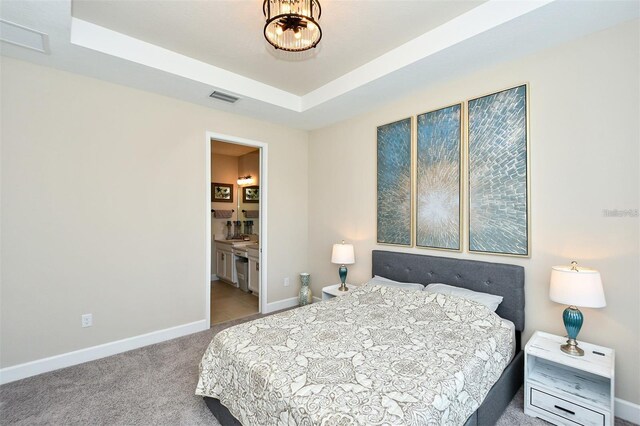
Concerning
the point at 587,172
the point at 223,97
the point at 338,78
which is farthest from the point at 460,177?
the point at 223,97

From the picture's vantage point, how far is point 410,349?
1.75 meters

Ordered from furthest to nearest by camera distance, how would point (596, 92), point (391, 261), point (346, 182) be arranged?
point (346, 182)
point (391, 261)
point (596, 92)

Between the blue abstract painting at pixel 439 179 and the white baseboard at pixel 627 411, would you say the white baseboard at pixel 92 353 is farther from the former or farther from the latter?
the white baseboard at pixel 627 411

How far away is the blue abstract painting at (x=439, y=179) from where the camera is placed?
2732 mm

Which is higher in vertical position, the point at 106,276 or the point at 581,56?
the point at 581,56

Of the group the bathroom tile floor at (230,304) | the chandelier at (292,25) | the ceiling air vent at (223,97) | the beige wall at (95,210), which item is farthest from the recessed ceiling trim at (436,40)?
the bathroom tile floor at (230,304)

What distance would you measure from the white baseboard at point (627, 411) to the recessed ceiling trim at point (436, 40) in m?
2.65

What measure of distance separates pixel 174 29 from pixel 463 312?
3.20 metres

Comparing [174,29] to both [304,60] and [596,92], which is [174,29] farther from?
[596,92]

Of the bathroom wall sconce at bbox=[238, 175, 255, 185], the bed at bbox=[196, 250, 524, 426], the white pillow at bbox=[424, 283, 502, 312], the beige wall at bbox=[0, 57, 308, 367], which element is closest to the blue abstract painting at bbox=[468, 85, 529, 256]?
the bed at bbox=[196, 250, 524, 426]

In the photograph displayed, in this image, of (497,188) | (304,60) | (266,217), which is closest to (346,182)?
(266,217)

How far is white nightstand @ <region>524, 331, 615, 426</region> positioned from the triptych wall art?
2.46 feet

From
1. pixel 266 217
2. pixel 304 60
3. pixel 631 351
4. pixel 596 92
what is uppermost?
pixel 304 60

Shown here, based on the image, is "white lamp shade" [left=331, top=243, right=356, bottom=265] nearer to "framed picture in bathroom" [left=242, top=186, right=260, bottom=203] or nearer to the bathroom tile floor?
the bathroom tile floor
